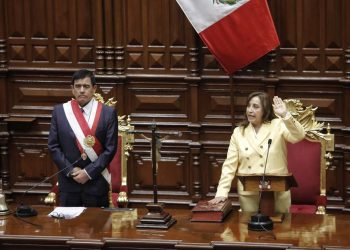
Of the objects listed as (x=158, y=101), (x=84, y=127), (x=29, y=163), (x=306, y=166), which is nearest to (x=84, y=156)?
(x=84, y=127)

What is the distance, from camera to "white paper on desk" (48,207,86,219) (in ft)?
19.6

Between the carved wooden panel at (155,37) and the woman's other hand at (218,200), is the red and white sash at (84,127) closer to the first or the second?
the woman's other hand at (218,200)

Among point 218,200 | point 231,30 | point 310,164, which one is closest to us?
point 218,200

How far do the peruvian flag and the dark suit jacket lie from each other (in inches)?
58.0

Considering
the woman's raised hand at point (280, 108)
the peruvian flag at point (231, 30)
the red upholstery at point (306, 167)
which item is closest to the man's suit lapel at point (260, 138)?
the woman's raised hand at point (280, 108)

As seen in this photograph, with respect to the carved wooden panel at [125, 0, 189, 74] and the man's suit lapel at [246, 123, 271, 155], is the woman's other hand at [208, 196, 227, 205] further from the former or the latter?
the carved wooden panel at [125, 0, 189, 74]

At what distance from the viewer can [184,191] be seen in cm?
810

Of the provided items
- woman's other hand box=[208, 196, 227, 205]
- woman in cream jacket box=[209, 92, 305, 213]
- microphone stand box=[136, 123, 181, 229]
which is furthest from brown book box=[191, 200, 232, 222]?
woman in cream jacket box=[209, 92, 305, 213]

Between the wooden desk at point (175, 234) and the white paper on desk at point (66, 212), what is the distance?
7 centimetres

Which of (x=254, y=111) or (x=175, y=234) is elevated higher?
(x=254, y=111)

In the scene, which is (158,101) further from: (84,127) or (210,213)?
(210,213)

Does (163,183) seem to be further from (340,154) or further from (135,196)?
(340,154)

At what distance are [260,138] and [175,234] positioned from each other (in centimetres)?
107

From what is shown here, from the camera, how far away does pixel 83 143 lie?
640 cm
